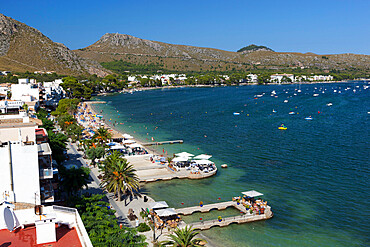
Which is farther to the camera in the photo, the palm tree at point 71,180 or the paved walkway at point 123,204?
the palm tree at point 71,180

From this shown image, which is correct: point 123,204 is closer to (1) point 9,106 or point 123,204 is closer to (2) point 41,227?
Answer: (1) point 9,106

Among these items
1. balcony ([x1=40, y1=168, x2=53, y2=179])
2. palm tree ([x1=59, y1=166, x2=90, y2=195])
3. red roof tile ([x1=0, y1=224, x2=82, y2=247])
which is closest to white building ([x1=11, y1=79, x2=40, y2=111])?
palm tree ([x1=59, y1=166, x2=90, y2=195])

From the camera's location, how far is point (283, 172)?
1805 inches

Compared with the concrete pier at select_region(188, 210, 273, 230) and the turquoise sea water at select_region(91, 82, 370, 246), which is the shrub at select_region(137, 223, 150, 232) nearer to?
the concrete pier at select_region(188, 210, 273, 230)

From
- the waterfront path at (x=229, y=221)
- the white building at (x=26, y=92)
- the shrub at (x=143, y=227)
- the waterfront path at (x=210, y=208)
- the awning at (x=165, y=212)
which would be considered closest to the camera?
the shrub at (x=143, y=227)

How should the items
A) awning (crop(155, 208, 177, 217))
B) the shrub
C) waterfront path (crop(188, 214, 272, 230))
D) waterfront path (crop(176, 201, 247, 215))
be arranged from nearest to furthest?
the shrub, awning (crop(155, 208, 177, 217)), waterfront path (crop(188, 214, 272, 230)), waterfront path (crop(176, 201, 247, 215))

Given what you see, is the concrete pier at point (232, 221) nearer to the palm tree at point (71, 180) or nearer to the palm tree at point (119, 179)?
the palm tree at point (119, 179)

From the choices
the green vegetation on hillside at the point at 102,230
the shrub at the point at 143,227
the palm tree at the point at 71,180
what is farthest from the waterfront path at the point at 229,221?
the palm tree at the point at 71,180

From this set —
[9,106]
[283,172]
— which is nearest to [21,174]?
[9,106]

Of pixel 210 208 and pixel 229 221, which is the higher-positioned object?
pixel 210 208

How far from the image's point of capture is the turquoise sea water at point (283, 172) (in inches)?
1185

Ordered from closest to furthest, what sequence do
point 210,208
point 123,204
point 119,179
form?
point 123,204
point 210,208
point 119,179

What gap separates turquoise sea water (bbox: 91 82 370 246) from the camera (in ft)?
98.7

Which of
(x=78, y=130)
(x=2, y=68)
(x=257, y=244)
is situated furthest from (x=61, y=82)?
(x=257, y=244)
